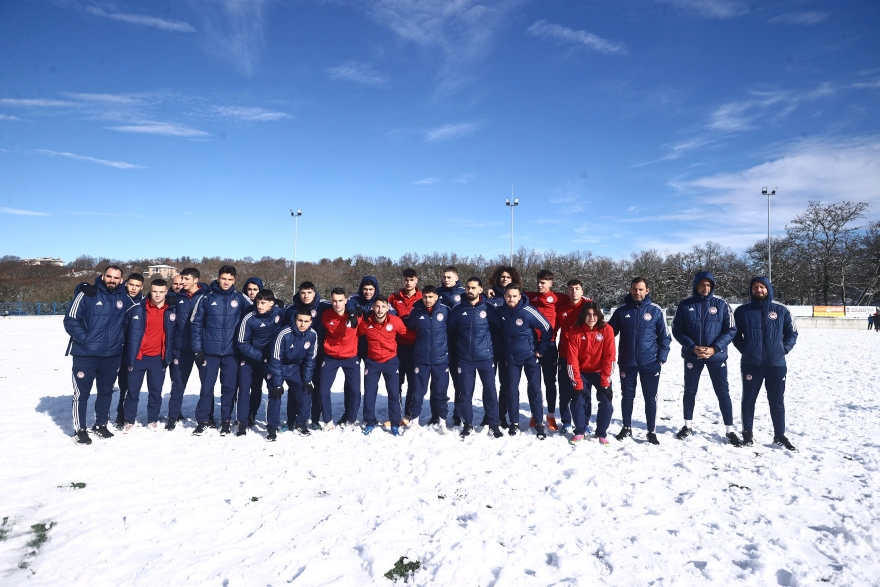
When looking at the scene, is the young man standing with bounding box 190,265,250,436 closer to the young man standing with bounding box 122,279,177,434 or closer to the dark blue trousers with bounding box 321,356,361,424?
the young man standing with bounding box 122,279,177,434

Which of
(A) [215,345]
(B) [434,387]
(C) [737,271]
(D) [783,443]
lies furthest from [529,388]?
(C) [737,271]

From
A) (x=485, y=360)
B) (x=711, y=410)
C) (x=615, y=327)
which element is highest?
(x=615, y=327)

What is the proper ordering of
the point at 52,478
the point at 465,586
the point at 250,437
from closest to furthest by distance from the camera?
the point at 465,586 < the point at 52,478 < the point at 250,437

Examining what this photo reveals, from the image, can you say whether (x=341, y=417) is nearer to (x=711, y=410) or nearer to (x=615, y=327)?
(x=615, y=327)

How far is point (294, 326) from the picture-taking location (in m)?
6.22

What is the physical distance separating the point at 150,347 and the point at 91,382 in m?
0.75

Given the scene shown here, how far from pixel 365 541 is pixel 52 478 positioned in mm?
3535

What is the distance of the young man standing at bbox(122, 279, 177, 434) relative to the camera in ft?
20.1

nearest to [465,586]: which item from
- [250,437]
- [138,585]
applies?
[138,585]

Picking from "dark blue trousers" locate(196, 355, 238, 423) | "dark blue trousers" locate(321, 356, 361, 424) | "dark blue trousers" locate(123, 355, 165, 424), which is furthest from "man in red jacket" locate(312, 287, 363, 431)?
"dark blue trousers" locate(123, 355, 165, 424)

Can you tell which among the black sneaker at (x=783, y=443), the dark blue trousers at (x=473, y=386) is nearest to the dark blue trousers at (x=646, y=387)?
the black sneaker at (x=783, y=443)

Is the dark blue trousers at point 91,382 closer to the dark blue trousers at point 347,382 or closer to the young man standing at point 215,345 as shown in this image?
the young man standing at point 215,345

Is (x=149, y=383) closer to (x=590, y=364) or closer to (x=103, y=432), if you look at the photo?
(x=103, y=432)

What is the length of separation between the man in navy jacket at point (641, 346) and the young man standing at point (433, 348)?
228 cm
